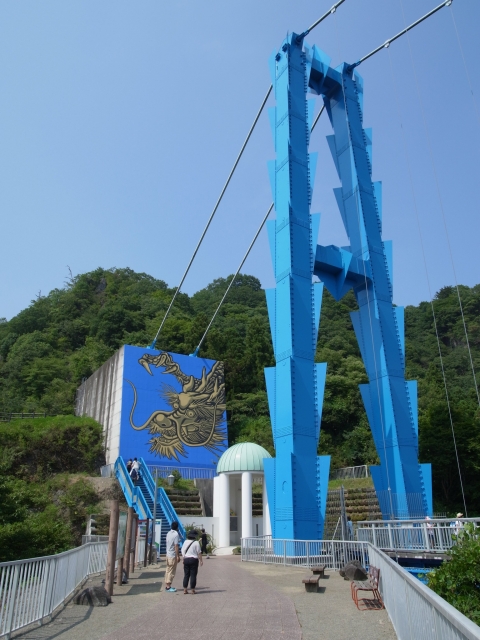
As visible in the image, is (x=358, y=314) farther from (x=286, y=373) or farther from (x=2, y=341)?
(x=2, y=341)

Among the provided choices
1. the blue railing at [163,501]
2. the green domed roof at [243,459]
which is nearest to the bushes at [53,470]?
the blue railing at [163,501]

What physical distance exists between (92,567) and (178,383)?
16710 mm

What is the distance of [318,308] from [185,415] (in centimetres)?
1250

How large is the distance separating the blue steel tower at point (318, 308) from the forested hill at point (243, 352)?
9267mm

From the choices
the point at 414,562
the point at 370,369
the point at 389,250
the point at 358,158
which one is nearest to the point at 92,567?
the point at 414,562

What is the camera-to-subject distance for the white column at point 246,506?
21031 millimetres

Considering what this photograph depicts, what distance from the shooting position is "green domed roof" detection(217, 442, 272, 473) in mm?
21984

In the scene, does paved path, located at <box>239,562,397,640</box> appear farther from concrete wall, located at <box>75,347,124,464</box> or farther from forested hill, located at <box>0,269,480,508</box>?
forested hill, located at <box>0,269,480,508</box>

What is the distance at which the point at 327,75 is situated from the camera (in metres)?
23.0

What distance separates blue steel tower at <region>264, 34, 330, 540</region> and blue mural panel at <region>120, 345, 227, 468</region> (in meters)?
10.6

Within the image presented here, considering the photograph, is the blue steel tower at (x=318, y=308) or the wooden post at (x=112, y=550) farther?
the blue steel tower at (x=318, y=308)

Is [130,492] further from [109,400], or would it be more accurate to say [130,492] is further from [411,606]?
[411,606]

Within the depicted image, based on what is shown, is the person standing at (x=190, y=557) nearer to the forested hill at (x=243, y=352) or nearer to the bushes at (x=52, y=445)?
the bushes at (x=52, y=445)

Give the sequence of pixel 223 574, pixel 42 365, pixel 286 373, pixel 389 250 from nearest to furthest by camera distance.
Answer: pixel 223 574 < pixel 286 373 < pixel 389 250 < pixel 42 365
